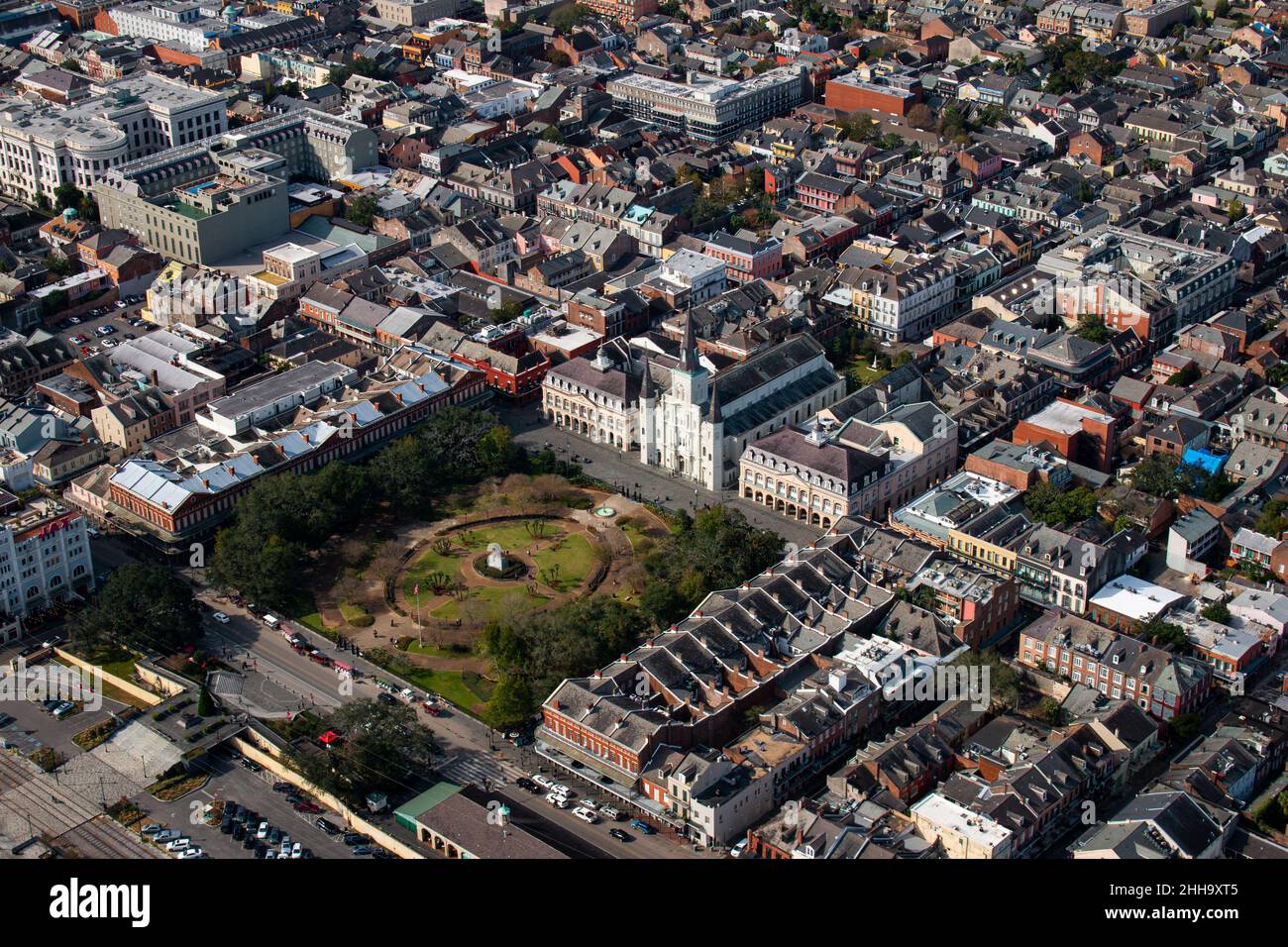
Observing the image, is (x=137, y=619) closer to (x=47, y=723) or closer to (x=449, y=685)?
(x=47, y=723)

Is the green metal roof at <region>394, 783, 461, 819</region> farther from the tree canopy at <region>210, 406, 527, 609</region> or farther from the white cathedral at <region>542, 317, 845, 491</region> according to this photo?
the white cathedral at <region>542, 317, 845, 491</region>

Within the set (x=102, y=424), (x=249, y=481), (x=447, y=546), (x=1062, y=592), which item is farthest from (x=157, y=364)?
(x=1062, y=592)

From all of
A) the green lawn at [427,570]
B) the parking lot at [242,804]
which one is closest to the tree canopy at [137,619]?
the parking lot at [242,804]

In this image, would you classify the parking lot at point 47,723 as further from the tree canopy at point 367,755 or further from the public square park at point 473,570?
the public square park at point 473,570

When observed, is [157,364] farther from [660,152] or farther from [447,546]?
[660,152]

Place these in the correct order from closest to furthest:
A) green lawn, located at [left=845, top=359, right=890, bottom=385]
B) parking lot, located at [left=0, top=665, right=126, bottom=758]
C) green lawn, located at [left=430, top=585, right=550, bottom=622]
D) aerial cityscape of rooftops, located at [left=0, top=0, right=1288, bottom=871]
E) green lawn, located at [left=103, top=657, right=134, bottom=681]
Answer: aerial cityscape of rooftops, located at [left=0, top=0, right=1288, bottom=871], parking lot, located at [left=0, top=665, right=126, bottom=758], green lawn, located at [left=103, top=657, right=134, bottom=681], green lawn, located at [left=430, top=585, right=550, bottom=622], green lawn, located at [left=845, top=359, right=890, bottom=385]

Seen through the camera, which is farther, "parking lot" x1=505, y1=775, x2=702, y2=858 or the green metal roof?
the green metal roof

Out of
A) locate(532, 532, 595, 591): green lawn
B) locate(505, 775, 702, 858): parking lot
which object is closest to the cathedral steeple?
locate(532, 532, 595, 591): green lawn
